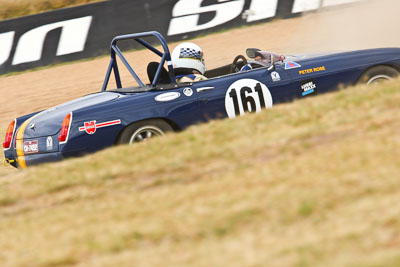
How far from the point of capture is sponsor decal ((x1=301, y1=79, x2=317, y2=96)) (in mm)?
7082

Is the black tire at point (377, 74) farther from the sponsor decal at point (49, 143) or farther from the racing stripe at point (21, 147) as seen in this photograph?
the racing stripe at point (21, 147)

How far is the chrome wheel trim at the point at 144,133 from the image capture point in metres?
6.55

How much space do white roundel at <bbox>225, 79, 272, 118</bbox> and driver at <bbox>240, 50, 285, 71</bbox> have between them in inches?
24.9

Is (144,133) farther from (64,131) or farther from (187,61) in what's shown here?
(187,61)

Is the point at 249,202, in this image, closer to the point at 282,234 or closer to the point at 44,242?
the point at 282,234

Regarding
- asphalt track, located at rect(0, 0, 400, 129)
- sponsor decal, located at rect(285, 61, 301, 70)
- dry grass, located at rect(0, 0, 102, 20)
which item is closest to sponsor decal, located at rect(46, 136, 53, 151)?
sponsor decal, located at rect(285, 61, 301, 70)

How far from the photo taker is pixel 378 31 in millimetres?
14445

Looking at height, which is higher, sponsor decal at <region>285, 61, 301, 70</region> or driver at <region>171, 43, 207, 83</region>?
driver at <region>171, 43, 207, 83</region>

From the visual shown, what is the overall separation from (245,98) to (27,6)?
1328cm

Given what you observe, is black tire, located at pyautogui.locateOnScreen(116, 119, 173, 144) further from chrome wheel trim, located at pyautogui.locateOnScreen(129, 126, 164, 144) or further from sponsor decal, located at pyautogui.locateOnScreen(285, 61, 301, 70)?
sponsor decal, located at pyautogui.locateOnScreen(285, 61, 301, 70)

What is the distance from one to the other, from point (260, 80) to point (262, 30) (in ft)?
31.3

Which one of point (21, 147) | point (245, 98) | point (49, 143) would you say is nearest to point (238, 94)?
point (245, 98)

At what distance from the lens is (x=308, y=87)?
23.3 feet

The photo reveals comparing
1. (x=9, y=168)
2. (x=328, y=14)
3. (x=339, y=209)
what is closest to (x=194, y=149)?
(x=339, y=209)
